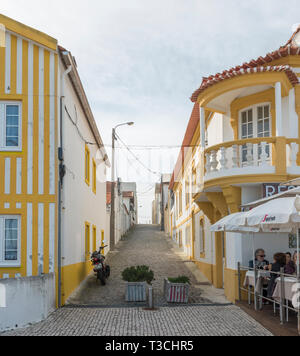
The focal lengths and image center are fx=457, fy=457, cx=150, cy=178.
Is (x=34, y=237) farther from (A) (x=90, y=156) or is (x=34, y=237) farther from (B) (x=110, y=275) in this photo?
(A) (x=90, y=156)

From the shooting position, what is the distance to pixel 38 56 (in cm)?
1216

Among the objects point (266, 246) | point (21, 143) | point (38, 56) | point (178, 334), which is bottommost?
point (178, 334)

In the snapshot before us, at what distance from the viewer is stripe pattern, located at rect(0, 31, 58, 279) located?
37.8 feet

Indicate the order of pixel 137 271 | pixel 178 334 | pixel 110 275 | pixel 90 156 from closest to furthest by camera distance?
pixel 178 334, pixel 137 271, pixel 110 275, pixel 90 156

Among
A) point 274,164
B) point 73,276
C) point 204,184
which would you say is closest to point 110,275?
point 73,276

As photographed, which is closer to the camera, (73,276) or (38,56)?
(38,56)

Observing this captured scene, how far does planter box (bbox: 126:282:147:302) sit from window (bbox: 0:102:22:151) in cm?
495

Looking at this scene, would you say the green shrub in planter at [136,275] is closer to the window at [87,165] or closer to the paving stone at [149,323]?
the paving stone at [149,323]

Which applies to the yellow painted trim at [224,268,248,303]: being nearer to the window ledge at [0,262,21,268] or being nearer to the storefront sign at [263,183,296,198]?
the storefront sign at [263,183,296,198]

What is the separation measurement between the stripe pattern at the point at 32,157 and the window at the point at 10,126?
13 cm

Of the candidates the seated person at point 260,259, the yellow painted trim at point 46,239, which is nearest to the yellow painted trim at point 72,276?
the yellow painted trim at point 46,239

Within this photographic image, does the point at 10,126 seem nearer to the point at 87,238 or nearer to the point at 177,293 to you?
the point at 177,293

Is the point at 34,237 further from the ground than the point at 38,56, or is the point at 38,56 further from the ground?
the point at 38,56

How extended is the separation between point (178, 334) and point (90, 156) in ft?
38.7
